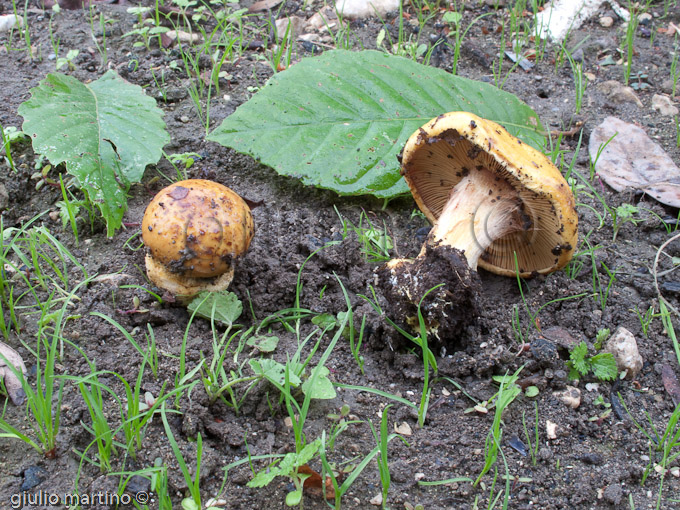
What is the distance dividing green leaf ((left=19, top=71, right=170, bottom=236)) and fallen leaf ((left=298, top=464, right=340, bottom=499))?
141 centimetres

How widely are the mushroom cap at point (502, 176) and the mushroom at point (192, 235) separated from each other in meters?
0.81

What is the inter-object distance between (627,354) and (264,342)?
1403mm

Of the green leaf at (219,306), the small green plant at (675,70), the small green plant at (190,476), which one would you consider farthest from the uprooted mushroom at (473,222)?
the small green plant at (675,70)

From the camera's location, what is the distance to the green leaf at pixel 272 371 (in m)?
2.13

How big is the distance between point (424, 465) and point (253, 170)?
1.85 m

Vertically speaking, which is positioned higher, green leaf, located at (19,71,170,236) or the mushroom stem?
the mushroom stem

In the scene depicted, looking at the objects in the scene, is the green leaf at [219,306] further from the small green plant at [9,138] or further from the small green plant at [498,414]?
the small green plant at [9,138]

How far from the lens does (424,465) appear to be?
6.63 feet

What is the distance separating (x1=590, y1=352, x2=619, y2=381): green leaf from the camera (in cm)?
230

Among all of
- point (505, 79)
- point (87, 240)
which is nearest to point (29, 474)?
point (87, 240)

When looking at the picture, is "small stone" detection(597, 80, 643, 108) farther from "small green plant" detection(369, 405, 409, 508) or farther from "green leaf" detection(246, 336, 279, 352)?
"small green plant" detection(369, 405, 409, 508)

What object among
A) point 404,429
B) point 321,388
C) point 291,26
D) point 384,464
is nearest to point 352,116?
point 291,26

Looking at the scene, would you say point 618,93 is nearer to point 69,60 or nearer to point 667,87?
point 667,87

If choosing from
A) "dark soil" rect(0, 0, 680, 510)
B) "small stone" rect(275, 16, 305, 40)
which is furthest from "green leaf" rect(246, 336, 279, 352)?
"small stone" rect(275, 16, 305, 40)
